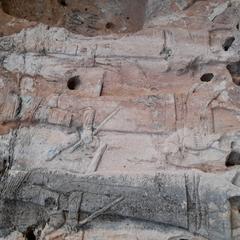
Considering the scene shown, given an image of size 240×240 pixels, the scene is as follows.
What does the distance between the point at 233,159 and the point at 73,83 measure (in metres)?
1.88

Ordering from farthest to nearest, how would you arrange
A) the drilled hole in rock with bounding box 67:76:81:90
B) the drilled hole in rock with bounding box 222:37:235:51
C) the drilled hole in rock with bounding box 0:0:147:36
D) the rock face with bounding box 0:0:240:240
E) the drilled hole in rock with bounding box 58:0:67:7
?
the drilled hole in rock with bounding box 58:0:67:7
the drilled hole in rock with bounding box 0:0:147:36
the drilled hole in rock with bounding box 222:37:235:51
the drilled hole in rock with bounding box 67:76:81:90
the rock face with bounding box 0:0:240:240

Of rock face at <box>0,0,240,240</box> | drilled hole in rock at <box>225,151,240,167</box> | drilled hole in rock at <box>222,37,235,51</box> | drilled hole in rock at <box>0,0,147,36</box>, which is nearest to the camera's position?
rock face at <box>0,0,240,240</box>

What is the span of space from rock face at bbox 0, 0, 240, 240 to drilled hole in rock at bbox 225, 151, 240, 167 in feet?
0.03

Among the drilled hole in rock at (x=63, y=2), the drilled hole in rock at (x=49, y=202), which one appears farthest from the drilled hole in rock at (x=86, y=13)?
the drilled hole in rock at (x=49, y=202)

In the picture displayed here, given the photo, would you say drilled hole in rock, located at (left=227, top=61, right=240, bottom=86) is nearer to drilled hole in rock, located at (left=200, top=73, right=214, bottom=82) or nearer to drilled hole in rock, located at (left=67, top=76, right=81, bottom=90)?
drilled hole in rock, located at (left=200, top=73, right=214, bottom=82)

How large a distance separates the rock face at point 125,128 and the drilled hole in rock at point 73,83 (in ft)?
0.08

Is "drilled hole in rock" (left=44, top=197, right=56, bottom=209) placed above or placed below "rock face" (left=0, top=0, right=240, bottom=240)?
below

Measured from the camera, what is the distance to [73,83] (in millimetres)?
4836

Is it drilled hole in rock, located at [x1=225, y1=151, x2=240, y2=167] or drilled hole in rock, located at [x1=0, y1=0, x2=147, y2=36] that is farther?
drilled hole in rock, located at [x1=0, y1=0, x2=147, y2=36]

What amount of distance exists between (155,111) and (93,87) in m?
0.74

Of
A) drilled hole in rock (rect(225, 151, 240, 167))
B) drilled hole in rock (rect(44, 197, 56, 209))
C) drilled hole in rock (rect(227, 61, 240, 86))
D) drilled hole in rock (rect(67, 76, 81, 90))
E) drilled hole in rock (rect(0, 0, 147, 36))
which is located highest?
drilled hole in rock (rect(0, 0, 147, 36))

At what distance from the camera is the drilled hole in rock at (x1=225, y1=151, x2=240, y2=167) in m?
4.16

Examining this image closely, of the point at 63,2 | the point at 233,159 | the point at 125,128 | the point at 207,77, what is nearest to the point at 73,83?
the point at 125,128

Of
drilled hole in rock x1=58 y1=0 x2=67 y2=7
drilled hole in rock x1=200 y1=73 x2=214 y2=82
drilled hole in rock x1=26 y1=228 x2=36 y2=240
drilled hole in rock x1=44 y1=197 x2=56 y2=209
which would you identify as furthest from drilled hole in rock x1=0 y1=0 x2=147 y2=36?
drilled hole in rock x1=26 y1=228 x2=36 y2=240
